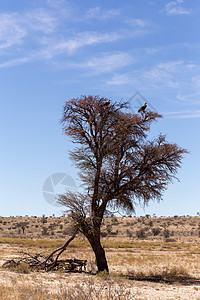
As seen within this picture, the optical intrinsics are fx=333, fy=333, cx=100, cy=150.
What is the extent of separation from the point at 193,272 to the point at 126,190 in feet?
24.6

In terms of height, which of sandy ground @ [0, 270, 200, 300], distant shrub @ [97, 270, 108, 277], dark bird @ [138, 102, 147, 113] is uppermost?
dark bird @ [138, 102, 147, 113]

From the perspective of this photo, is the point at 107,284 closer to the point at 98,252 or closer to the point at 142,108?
the point at 98,252

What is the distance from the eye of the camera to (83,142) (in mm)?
17641

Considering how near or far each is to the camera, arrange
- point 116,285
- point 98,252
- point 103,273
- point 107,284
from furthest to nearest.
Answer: point 98,252 < point 103,273 < point 116,285 < point 107,284

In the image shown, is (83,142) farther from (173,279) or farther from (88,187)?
(173,279)

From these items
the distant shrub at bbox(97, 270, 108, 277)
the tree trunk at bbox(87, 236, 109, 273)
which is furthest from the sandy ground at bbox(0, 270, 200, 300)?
the tree trunk at bbox(87, 236, 109, 273)

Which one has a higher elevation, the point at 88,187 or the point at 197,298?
the point at 88,187

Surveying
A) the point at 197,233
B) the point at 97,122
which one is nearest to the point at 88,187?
the point at 97,122

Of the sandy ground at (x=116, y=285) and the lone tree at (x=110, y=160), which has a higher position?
the lone tree at (x=110, y=160)

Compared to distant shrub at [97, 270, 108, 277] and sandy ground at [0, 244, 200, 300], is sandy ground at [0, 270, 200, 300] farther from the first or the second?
distant shrub at [97, 270, 108, 277]

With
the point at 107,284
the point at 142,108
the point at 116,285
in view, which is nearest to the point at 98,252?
the point at 116,285

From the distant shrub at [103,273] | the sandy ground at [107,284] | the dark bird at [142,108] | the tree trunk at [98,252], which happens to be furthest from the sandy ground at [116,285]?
the dark bird at [142,108]

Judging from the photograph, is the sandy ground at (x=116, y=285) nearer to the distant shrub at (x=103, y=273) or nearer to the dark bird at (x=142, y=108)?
the distant shrub at (x=103, y=273)

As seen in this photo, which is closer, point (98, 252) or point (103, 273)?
point (103, 273)
